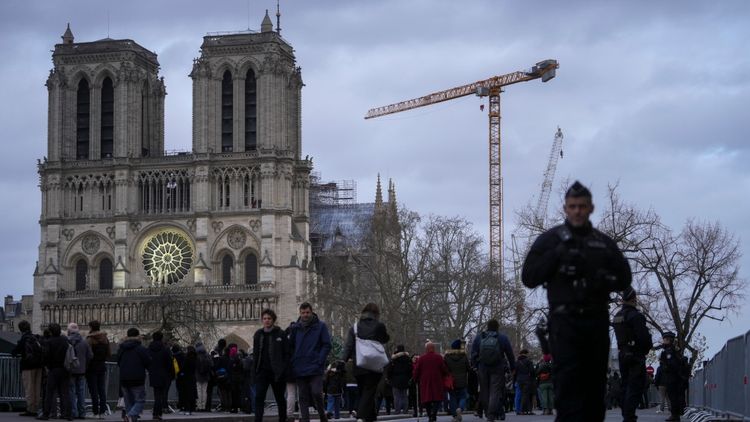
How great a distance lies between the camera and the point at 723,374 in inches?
938

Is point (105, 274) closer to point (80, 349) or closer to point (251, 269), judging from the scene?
point (251, 269)

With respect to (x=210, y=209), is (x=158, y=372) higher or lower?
lower

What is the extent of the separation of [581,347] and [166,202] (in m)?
99.0

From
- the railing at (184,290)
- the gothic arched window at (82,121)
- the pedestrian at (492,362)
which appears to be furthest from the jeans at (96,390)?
the gothic arched window at (82,121)

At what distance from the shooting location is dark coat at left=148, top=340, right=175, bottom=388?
90.8 feet

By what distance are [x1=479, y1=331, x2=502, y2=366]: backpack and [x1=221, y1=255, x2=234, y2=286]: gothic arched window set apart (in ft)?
274

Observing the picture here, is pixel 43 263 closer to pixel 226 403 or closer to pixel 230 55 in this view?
pixel 230 55

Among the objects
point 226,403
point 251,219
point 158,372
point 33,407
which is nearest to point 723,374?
point 158,372

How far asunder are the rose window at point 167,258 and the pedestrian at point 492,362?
278 ft

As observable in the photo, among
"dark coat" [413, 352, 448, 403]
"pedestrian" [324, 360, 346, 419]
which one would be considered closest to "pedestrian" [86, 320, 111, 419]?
"dark coat" [413, 352, 448, 403]

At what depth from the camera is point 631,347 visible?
788 inches

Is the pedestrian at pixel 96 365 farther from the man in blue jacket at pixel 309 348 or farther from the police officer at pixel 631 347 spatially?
the police officer at pixel 631 347

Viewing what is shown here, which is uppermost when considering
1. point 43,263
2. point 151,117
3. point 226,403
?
point 151,117

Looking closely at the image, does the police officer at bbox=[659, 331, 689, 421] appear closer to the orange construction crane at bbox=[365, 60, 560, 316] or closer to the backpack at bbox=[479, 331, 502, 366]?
the backpack at bbox=[479, 331, 502, 366]
